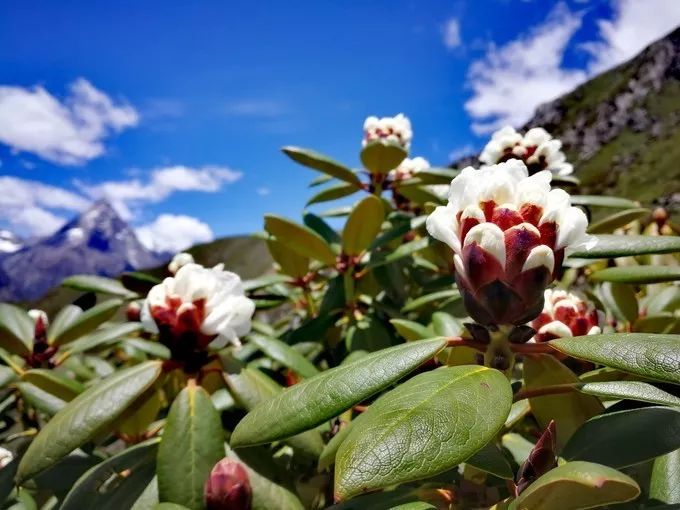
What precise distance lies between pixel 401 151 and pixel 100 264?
148114 millimetres

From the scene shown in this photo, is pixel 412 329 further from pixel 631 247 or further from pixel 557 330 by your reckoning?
pixel 631 247

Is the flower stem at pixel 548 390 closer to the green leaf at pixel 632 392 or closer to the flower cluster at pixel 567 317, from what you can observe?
the green leaf at pixel 632 392

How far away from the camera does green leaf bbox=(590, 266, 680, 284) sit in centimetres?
91

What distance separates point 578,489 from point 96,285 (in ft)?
4.40

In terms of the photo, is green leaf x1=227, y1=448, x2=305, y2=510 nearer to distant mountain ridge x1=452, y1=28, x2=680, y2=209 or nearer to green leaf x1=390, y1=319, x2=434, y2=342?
A: green leaf x1=390, y1=319, x2=434, y2=342

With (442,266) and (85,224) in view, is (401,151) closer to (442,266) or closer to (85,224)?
(442,266)

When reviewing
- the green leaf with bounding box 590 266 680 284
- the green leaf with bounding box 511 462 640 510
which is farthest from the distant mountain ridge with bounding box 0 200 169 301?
the green leaf with bounding box 511 462 640 510

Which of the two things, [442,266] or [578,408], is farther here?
[442,266]

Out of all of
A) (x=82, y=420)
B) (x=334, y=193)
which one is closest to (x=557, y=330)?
(x=82, y=420)

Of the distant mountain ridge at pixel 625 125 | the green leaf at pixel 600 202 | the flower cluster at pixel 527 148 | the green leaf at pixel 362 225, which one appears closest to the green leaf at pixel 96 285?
the green leaf at pixel 362 225

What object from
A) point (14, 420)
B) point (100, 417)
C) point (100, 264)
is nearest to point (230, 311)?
point (100, 417)

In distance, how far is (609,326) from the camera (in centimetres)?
128

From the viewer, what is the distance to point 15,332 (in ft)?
4.64

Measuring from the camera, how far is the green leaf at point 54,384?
114 centimetres
